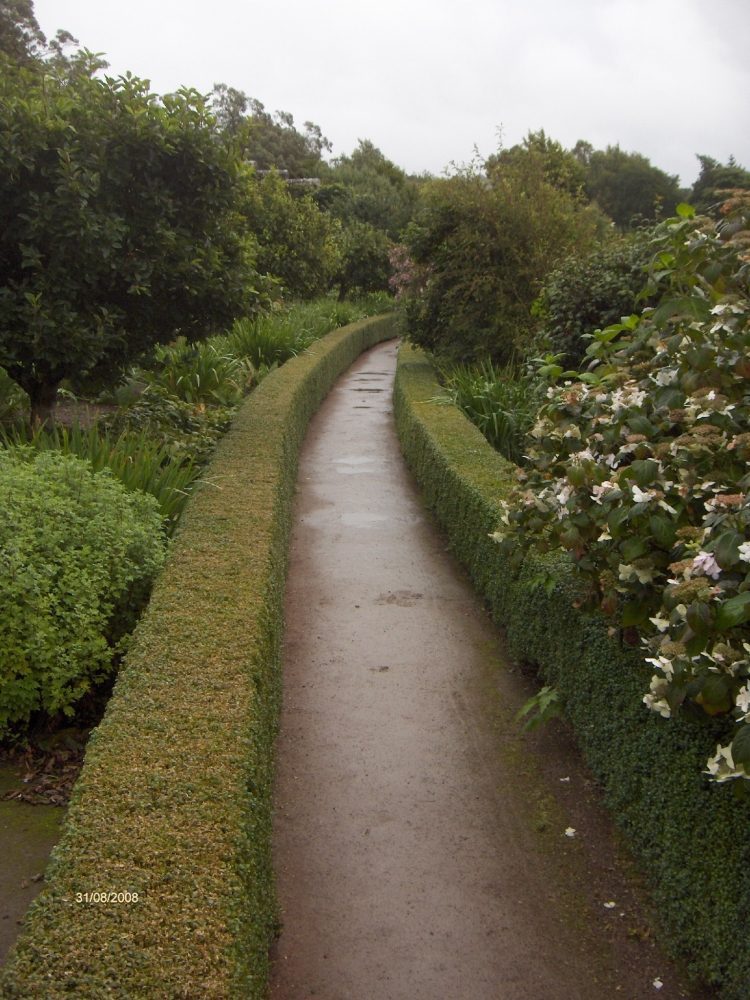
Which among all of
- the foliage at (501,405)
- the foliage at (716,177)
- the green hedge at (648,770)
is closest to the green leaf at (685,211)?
the green hedge at (648,770)

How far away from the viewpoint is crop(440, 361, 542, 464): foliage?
891 centimetres

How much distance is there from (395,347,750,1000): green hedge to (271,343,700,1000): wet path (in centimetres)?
28

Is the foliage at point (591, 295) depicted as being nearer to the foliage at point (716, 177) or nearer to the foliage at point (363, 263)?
the foliage at point (363, 263)

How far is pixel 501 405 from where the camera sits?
9516 mm

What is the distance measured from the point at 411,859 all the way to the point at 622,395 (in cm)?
194

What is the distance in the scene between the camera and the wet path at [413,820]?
122 inches

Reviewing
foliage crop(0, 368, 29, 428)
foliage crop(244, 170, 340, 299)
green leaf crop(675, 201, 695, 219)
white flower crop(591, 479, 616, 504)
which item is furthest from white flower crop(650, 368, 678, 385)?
foliage crop(244, 170, 340, 299)

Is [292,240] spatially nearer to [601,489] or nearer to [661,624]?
[601,489]

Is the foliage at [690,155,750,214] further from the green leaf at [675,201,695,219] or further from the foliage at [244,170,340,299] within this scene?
the green leaf at [675,201,695,219]

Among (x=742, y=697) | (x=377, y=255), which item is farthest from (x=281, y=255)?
(x=742, y=697)

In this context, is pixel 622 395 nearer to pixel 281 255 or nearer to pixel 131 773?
pixel 131 773

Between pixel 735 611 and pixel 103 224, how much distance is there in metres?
5.68

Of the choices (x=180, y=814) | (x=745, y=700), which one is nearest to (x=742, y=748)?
(x=745, y=700)

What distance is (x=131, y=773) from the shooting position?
9.41 feet
